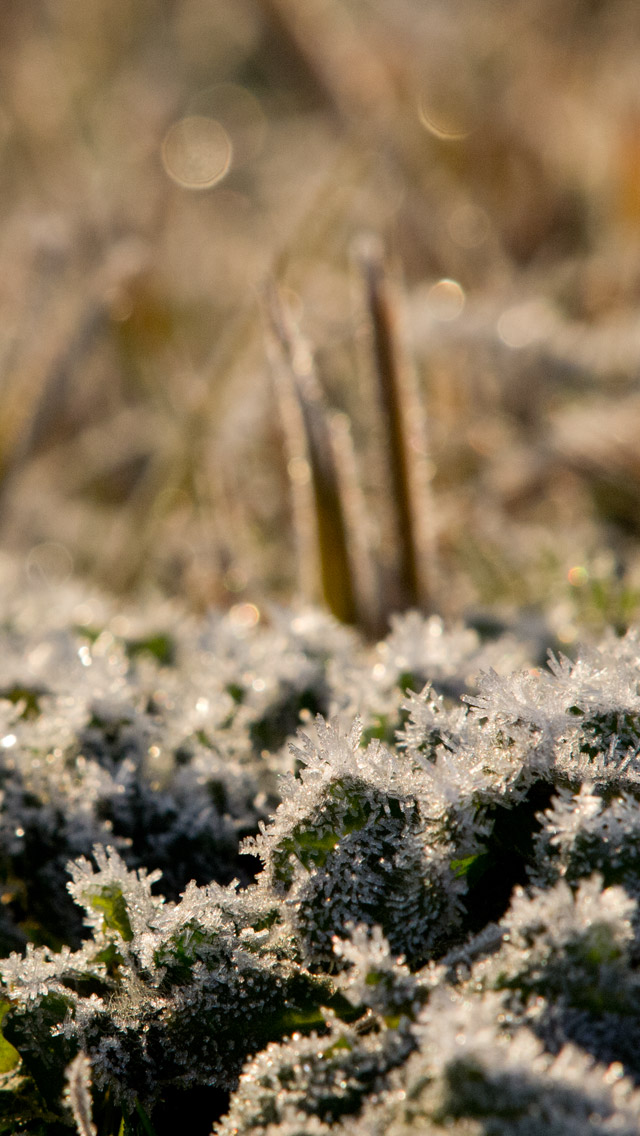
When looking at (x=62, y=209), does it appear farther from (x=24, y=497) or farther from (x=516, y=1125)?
(x=516, y=1125)

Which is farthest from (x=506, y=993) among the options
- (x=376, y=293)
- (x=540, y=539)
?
(x=540, y=539)

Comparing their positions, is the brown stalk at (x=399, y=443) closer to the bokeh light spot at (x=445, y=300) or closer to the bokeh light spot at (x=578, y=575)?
the bokeh light spot at (x=578, y=575)

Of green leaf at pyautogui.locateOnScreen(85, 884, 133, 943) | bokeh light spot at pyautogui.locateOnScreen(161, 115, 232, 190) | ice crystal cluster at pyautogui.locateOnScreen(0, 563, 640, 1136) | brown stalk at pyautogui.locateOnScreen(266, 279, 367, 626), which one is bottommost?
ice crystal cluster at pyautogui.locateOnScreen(0, 563, 640, 1136)

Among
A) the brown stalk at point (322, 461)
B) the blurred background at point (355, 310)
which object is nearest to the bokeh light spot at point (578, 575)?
the blurred background at point (355, 310)

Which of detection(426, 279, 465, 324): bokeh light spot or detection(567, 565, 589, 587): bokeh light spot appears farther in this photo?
detection(426, 279, 465, 324): bokeh light spot

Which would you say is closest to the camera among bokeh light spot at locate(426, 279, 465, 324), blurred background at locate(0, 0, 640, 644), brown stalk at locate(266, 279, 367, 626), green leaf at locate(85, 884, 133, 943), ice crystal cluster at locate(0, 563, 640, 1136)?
ice crystal cluster at locate(0, 563, 640, 1136)

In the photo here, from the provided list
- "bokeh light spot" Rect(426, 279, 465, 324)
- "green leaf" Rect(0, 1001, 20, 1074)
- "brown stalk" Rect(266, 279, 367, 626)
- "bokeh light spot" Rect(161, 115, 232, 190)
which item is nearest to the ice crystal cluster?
"green leaf" Rect(0, 1001, 20, 1074)

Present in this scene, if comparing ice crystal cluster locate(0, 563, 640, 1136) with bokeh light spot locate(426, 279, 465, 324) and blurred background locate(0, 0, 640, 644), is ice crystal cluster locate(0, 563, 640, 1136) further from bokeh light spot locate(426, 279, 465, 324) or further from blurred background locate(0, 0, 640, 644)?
bokeh light spot locate(426, 279, 465, 324)
